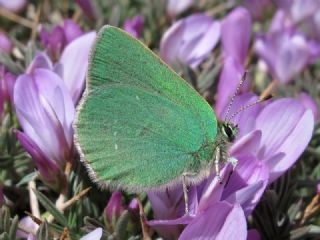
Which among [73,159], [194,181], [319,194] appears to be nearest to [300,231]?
[319,194]

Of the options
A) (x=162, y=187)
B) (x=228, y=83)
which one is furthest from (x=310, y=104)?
(x=162, y=187)

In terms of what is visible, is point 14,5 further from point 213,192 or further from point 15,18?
point 213,192

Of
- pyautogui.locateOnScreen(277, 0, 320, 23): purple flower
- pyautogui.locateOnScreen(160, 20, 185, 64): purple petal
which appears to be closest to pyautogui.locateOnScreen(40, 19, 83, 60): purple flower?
pyautogui.locateOnScreen(160, 20, 185, 64): purple petal

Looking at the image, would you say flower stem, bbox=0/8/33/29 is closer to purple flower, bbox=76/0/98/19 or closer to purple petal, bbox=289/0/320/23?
purple flower, bbox=76/0/98/19

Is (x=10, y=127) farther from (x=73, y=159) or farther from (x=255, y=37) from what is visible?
(x=255, y=37)

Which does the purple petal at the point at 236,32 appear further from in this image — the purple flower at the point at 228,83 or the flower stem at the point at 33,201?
the flower stem at the point at 33,201

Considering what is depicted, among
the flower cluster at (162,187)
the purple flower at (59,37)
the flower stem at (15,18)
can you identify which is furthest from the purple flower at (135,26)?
the flower stem at (15,18)
